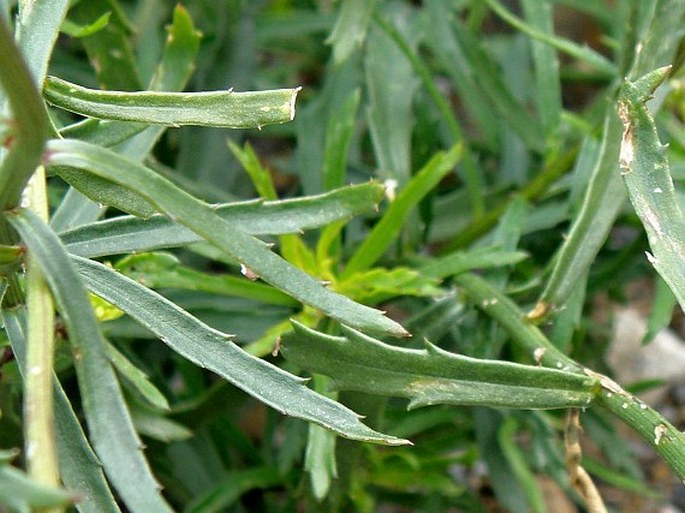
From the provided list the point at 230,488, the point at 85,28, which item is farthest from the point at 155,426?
the point at 85,28

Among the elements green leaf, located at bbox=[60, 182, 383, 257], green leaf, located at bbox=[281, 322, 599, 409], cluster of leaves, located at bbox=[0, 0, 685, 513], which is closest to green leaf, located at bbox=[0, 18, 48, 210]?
cluster of leaves, located at bbox=[0, 0, 685, 513]

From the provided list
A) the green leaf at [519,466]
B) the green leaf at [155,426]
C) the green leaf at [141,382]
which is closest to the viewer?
the green leaf at [141,382]

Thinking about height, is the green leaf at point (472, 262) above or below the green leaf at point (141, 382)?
above

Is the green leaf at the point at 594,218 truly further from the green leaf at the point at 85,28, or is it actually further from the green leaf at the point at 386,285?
the green leaf at the point at 85,28

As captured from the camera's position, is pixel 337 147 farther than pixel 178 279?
Yes

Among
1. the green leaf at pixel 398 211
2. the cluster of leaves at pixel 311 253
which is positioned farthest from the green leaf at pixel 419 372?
the green leaf at pixel 398 211

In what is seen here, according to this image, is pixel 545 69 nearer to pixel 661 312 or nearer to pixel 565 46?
pixel 565 46

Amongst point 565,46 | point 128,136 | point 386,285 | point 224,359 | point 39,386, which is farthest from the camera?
point 565,46

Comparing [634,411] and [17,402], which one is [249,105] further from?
[17,402]
